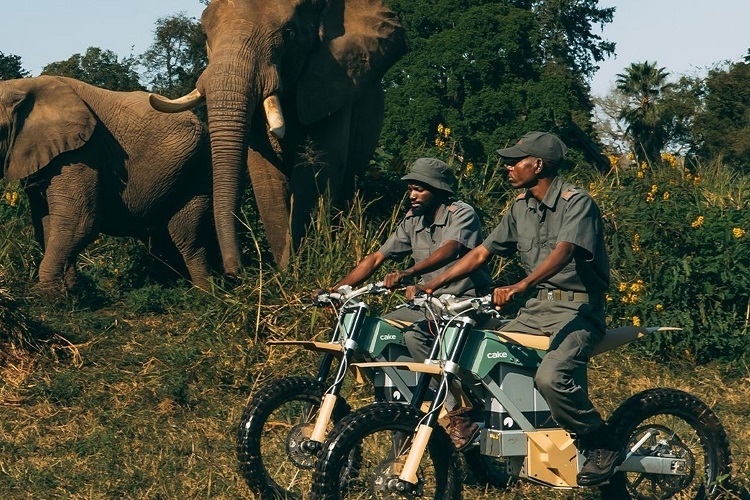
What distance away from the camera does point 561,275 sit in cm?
656

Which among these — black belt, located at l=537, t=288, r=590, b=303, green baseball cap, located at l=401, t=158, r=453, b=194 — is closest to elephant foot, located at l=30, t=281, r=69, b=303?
green baseball cap, located at l=401, t=158, r=453, b=194

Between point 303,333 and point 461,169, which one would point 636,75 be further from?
point 303,333

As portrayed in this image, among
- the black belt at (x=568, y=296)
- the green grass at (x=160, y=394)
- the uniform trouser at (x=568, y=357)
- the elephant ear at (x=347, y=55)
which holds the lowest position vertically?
the green grass at (x=160, y=394)

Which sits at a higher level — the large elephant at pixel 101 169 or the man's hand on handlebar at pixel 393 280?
the large elephant at pixel 101 169

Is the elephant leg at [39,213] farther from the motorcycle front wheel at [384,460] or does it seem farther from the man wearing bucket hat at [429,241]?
the motorcycle front wheel at [384,460]

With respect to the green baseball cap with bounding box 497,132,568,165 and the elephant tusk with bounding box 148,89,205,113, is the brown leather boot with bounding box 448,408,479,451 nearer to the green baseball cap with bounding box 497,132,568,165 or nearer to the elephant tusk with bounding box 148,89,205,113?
the green baseball cap with bounding box 497,132,568,165

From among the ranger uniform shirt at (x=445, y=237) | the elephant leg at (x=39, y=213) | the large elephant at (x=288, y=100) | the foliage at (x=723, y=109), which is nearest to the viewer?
the ranger uniform shirt at (x=445, y=237)

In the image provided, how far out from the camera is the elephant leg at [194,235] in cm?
1324

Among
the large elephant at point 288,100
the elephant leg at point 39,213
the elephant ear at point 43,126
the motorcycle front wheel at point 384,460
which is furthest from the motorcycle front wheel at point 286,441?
the elephant leg at point 39,213

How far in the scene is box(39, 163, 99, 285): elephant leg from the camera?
39.8 ft

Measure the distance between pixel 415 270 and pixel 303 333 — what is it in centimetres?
347

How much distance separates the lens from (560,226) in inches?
256

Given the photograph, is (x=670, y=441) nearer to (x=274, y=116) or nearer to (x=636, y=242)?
(x=636, y=242)

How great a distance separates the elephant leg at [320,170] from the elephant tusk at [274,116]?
635mm
